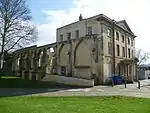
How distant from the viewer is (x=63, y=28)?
51344mm

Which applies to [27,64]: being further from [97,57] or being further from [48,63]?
[97,57]

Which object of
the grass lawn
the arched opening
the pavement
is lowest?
the pavement

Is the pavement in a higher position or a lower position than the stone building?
lower

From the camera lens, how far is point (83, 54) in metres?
42.2

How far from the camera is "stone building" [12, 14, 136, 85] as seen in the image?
40281 millimetres

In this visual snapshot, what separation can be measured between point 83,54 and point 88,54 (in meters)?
1.13

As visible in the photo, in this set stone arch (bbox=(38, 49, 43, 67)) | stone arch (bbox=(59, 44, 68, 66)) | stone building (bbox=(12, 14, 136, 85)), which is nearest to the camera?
stone building (bbox=(12, 14, 136, 85))

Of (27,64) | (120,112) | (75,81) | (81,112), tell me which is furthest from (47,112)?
(27,64)

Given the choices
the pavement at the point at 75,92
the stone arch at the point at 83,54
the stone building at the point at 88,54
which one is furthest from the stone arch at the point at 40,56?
the pavement at the point at 75,92

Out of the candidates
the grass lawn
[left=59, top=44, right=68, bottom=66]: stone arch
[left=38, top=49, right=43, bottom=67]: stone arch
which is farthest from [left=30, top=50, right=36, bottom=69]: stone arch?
the grass lawn

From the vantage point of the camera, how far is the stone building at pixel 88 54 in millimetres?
40281

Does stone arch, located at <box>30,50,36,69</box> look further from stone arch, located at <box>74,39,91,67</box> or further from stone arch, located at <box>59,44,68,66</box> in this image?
stone arch, located at <box>74,39,91,67</box>

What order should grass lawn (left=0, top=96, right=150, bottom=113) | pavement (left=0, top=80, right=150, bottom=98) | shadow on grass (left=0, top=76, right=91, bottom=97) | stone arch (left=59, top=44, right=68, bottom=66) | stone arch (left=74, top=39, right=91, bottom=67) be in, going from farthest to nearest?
stone arch (left=59, top=44, right=68, bottom=66) → stone arch (left=74, top=39, right=91, bottom=67) → shadow on grass (left=0, top=76, right=91, bottom=97) → pavement (left=0, top=80, right=150, bottom=98) → grass lawn (left=0, top=96, right=150, bottom=113)

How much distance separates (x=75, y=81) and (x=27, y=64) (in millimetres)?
21579
